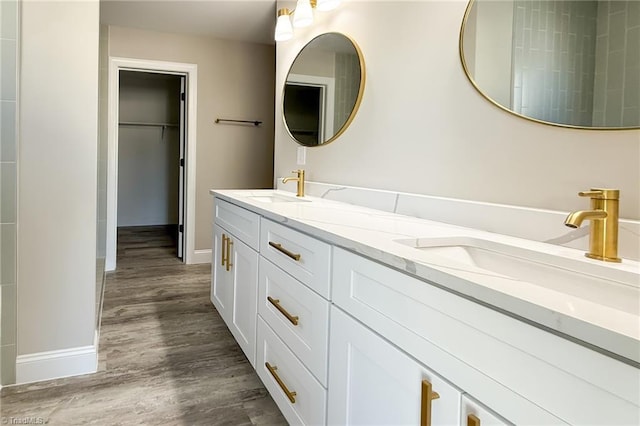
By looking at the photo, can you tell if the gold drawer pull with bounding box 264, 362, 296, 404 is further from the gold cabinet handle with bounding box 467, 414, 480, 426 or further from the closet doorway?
the closet doorway

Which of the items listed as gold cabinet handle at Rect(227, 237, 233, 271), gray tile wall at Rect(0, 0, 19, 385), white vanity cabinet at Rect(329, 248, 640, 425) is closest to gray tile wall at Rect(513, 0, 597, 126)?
white vanity cabinet at Rect(329, 248, 640, 425)

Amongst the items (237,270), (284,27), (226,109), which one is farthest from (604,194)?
(226,109)

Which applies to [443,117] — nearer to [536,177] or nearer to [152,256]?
[536,177]

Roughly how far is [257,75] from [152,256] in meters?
2.21

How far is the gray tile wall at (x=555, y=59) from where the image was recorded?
A: 1.11 meters

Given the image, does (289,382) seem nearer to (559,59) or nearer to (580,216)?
(580,216)

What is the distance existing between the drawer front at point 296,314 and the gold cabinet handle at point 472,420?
553 millimetres

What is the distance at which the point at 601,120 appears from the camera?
1068 millimetres

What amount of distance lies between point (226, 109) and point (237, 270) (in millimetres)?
2622

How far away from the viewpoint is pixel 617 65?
1.04 metres

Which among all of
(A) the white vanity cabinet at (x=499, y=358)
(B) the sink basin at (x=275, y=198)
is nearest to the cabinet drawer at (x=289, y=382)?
(A) the white vanity cabinet at (x=499, y=358)

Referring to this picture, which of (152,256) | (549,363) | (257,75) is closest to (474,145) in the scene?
(549,363)

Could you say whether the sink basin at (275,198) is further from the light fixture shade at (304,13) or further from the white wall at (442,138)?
the light fixture shade at (304,13)

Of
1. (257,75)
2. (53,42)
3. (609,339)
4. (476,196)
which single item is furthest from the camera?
(257,75)
